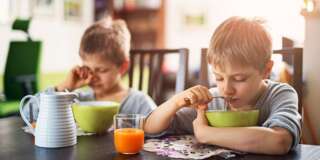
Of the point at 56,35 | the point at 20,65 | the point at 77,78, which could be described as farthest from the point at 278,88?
the point at 56,35

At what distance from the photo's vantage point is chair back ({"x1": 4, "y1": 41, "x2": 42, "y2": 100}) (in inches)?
132

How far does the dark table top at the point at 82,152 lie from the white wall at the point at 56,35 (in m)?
2.71

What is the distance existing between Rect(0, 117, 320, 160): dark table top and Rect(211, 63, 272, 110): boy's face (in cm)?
19

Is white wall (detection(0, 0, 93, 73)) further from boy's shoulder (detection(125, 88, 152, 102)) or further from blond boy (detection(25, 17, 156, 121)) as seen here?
boy's shoulder (detection(125, 88, 152, 102))

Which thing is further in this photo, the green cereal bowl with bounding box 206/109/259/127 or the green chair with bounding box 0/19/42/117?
the green chair with bounding box 0/19/42/117

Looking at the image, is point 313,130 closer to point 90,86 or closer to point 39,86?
point 90,86

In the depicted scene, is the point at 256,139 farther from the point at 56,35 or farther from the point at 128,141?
the point at 56,35

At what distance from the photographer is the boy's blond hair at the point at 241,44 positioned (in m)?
1.16

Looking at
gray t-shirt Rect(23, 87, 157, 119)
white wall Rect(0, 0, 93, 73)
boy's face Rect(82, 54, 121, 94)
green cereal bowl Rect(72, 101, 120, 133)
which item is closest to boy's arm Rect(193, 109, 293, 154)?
green cereal bowl Rect(72, 101, 120, 133)

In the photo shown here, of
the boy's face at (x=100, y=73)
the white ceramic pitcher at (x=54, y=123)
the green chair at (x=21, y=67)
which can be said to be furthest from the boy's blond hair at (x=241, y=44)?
the green chair at (x=21, y=67)

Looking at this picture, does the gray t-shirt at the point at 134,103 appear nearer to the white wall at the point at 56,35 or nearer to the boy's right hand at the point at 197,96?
the boy's right hand at the point at 197,96

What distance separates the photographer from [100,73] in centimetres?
159

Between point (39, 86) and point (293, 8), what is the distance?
2.01m

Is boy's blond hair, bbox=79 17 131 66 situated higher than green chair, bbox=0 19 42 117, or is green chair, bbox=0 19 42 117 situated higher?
boy's blond hair, bbox=79 17 131 66
